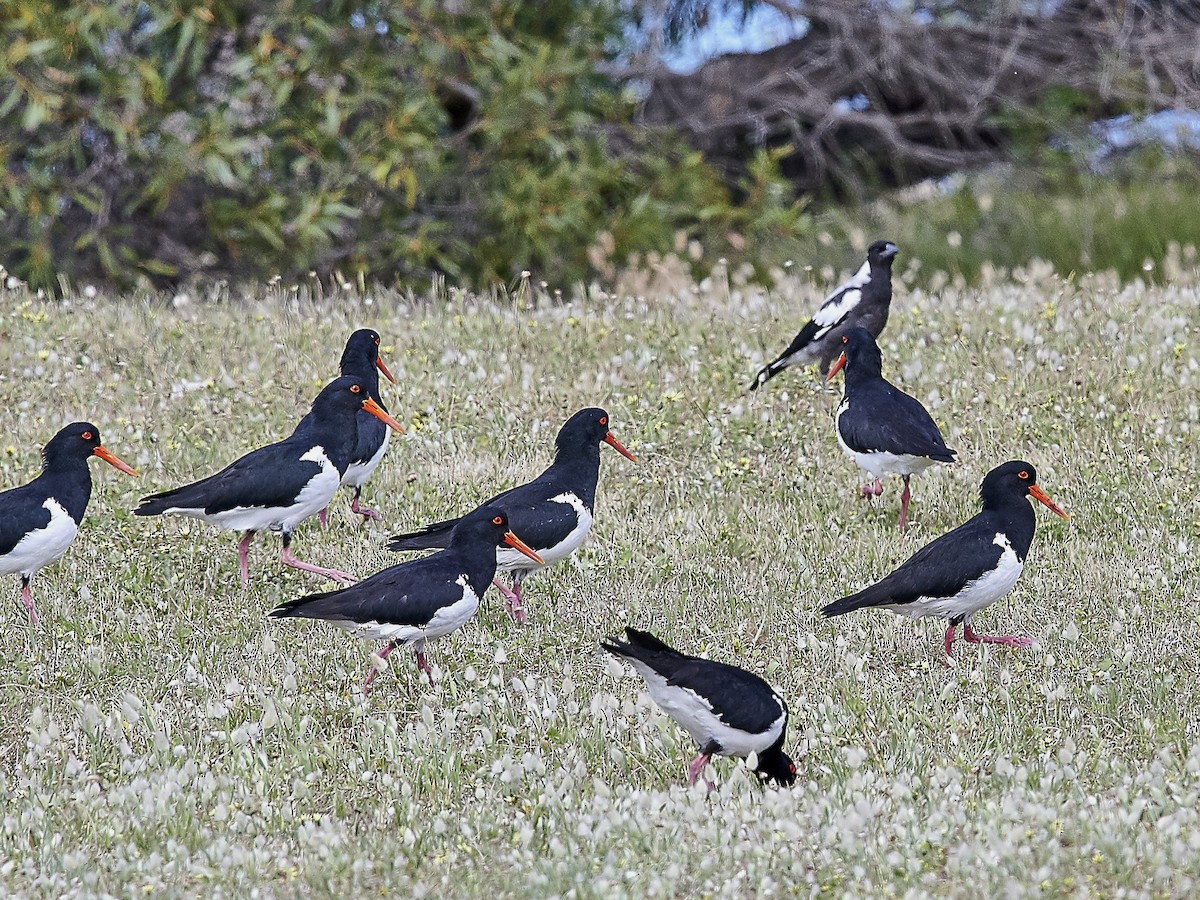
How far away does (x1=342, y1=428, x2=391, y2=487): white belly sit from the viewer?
33.7 feet

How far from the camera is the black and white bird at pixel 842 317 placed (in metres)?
12.2

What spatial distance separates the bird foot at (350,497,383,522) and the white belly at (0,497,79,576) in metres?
2.08

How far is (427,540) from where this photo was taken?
353 inches

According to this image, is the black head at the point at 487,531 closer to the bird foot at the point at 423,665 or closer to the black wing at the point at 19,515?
the bird foot at the point at 423,665

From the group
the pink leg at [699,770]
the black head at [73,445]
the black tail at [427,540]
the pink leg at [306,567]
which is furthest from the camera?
the pink leg at [306,567]

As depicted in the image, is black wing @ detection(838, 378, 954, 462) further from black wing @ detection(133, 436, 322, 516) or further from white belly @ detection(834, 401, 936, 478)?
black wing @ detection(133, 436, 322, 516)

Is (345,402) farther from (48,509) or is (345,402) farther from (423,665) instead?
(423,665)

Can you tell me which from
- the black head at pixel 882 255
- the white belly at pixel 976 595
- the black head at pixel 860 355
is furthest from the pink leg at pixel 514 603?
the black head at pixel 882 255

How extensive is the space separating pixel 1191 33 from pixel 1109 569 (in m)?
13.2

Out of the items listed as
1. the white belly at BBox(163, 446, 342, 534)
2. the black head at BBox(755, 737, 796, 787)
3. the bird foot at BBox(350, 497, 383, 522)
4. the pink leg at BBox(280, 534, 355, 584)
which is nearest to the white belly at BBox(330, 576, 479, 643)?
the pink leg at BBox(280, 534, 355, 584)

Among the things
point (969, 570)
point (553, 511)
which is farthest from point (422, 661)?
point (969, 570)

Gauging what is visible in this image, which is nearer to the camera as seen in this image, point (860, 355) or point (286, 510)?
point (286, 510)

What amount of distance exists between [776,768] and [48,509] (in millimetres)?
4389

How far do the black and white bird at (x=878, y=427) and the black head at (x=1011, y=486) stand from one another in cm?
105
